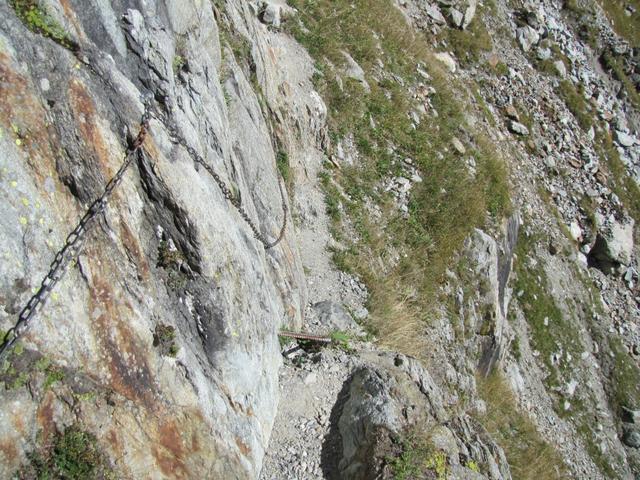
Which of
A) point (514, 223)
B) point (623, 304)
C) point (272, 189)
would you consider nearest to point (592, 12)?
point (623, 304)

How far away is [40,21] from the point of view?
476 centimetres

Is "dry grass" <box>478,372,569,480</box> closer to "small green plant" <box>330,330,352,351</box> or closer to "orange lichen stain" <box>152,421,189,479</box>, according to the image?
"small green plant" <box>330,330,352,351</box>

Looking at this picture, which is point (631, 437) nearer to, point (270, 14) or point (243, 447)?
point (243, 447)

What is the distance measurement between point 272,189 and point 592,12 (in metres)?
31.0

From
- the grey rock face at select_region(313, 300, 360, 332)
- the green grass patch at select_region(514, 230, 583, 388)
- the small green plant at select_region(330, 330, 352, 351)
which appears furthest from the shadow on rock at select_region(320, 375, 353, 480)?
the green grass patch at select_region(514, 230, 583, 388)

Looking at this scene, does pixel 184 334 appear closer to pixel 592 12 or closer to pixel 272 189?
pixel 272 189

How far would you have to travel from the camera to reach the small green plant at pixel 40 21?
15.3 ft

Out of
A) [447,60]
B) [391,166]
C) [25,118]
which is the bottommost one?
[391,166]

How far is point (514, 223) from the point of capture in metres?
17.9

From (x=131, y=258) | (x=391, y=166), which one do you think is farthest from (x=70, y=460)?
(x=391, y=166)

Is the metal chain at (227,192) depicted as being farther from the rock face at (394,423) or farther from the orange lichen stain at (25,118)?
the rock face at (394,423)

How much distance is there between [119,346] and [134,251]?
0.96m

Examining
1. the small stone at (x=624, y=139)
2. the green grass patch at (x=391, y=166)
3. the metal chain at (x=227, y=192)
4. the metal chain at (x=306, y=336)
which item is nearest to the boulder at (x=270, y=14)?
the green grass patch at (x=391, y=166)

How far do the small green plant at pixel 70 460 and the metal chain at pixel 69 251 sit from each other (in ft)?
2.89
